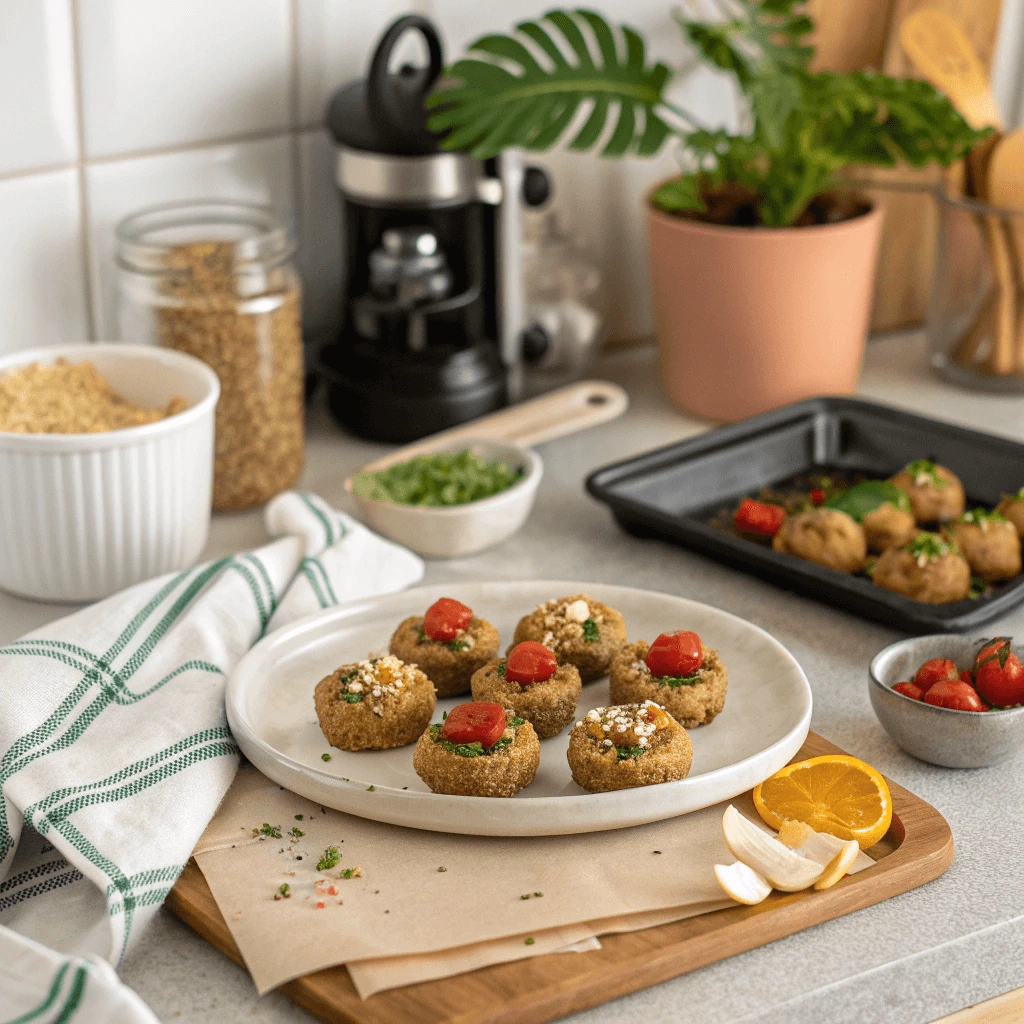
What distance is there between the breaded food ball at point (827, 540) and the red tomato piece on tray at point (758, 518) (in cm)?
3

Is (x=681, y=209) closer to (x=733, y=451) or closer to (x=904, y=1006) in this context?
(x=733, y=451)

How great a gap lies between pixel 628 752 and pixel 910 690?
0.76ft

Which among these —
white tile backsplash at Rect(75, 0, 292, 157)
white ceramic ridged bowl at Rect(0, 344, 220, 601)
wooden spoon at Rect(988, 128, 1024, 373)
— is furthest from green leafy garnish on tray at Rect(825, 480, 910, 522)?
white tile backsplash at Rect(75, 0, 292, 157)

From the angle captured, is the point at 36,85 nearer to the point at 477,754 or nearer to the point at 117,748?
the point at 117,748

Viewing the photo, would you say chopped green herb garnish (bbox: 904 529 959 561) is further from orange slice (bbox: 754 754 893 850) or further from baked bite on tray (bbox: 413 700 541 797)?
baked bite on tray (bbox: 413 700 541 797)

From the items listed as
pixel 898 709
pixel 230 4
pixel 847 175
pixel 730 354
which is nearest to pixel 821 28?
pixel 847 175

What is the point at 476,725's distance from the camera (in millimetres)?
886

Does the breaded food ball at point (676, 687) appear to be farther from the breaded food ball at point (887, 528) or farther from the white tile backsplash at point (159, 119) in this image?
the white tile backsplash at point (159, 119)

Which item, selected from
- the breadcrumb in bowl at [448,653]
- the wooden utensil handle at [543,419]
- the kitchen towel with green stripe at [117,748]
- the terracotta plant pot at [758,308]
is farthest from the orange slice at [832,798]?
the terracotta plant pot at [758,308]

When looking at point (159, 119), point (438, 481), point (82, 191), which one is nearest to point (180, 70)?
point (159, 119)

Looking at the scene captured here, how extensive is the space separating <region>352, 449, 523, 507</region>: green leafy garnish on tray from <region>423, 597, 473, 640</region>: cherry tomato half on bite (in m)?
0.23

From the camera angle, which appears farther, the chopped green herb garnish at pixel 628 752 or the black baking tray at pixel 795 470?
the black baking tray at pixel 795 470

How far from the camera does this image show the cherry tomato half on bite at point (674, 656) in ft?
3.20

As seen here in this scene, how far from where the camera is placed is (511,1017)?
73 cm
